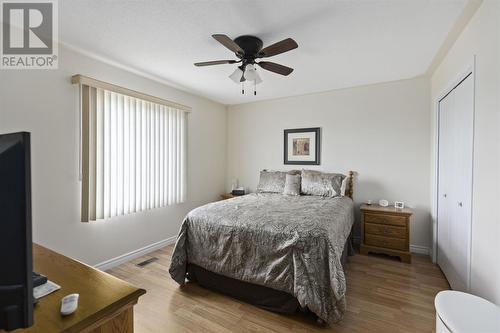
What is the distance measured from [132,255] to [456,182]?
3753mm

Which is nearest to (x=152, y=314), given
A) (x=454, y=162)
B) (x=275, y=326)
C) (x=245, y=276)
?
(x=245, y=276)

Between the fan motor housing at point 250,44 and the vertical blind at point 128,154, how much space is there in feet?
5.35

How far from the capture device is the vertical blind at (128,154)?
102 inches

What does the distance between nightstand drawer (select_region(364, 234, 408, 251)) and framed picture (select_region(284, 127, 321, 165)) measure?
1387 mm

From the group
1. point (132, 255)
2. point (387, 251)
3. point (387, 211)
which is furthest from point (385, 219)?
point (132, 255)

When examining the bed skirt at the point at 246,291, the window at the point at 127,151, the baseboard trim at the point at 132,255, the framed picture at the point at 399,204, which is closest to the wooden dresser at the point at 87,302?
the bed skirt at the point at 246,291

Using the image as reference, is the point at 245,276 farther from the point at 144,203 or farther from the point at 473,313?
the point at 144,203

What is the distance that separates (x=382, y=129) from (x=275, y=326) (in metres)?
3.02

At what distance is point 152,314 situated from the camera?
79.4 inches

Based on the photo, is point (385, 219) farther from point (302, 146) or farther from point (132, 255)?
point (132, 255)

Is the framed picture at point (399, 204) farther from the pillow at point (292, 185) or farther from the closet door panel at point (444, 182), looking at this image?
the pillow at point (292, 185)

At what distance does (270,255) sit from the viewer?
2004 mm

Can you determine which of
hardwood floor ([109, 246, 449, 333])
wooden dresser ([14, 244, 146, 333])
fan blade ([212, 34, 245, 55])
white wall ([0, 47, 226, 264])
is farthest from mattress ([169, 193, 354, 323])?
fan blade ([212, 34, 245, 55])

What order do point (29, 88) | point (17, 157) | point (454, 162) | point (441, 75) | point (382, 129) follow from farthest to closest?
1. point (382, 129)
2. point (441, 75)
3. point (454, 162)
4. point (29, 88)
5. point (17, 157)
